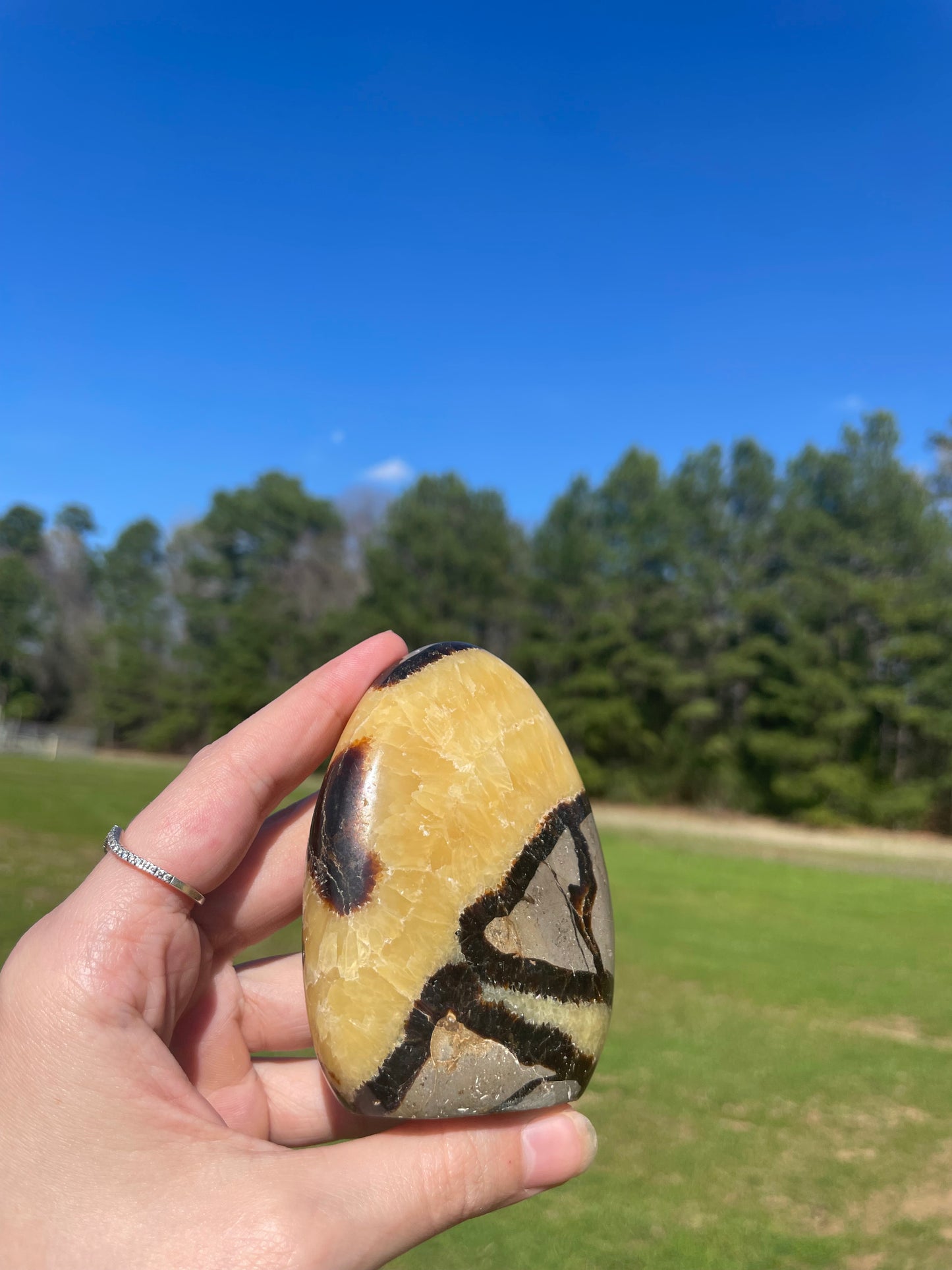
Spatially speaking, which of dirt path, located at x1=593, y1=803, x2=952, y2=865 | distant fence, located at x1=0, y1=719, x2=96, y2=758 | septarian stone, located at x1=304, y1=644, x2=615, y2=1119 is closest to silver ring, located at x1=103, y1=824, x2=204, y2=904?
septarian stone, located at x1=304, y1=644, x2=615, y2=1119

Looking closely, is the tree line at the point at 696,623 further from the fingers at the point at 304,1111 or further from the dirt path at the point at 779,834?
the fingers at the point at 304,1111

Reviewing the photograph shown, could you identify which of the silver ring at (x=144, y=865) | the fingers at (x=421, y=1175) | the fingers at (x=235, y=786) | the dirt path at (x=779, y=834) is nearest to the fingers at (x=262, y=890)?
the fingers at (x=235, y=786)

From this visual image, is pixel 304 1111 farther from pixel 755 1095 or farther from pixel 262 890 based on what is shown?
pixel 755 1095

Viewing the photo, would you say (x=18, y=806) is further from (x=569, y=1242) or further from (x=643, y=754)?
(x=643, y=754)

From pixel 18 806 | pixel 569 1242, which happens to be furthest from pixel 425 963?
pixel 18 806

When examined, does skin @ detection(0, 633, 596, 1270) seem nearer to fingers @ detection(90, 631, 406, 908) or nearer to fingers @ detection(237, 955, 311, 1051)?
fingers @ detection(90, 631, 406, 908)
